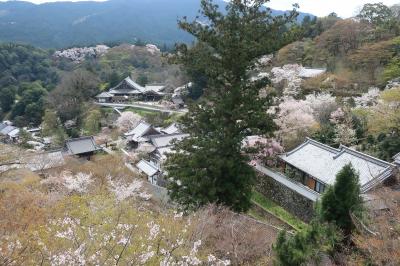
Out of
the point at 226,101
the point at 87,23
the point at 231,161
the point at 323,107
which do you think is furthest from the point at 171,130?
the point at 87,23

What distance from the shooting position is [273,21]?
12.2 meters

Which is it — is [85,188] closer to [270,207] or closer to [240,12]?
[270,207]

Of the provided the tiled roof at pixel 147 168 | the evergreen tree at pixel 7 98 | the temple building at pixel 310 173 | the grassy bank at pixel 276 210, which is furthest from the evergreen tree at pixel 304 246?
the evergreen tree at pixel 7 98

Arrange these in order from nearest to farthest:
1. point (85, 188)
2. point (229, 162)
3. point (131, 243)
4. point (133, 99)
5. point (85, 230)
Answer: point (131, 243) → point (85, 230) → point (229, 162) → point (85, 188) → point (133, 99)

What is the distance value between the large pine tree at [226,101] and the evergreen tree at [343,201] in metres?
3.31

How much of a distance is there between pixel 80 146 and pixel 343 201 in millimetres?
24043

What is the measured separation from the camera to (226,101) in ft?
40.3

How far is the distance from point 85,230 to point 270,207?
11.8 meters

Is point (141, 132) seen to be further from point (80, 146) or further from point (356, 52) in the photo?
point (356, 52)

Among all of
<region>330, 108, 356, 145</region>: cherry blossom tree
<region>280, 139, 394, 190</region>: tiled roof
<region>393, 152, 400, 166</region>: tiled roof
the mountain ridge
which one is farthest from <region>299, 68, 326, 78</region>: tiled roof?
the mountain ridge

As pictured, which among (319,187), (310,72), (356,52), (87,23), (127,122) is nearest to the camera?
(319,187)

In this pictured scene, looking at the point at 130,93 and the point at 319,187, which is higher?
the point at 319,187

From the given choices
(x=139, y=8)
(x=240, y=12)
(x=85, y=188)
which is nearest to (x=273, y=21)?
(x=240, y=12)

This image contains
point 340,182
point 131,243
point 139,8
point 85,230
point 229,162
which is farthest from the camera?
point 139,8
